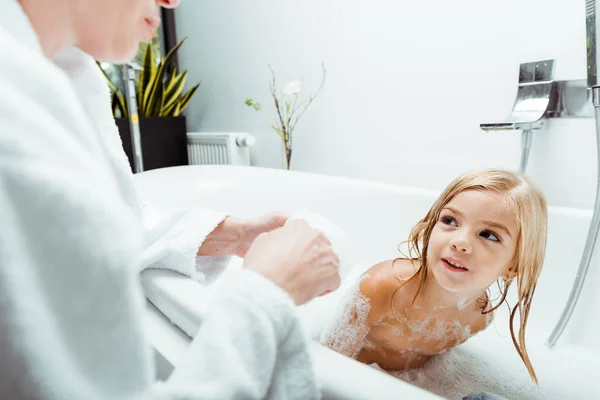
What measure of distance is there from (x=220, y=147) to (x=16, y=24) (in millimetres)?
2028

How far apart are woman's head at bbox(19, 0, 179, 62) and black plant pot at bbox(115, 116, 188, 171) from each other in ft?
5.85

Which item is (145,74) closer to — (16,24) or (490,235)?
(490,235)

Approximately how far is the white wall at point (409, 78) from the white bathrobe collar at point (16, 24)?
1299 millimetres

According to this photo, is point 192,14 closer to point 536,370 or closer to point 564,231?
point 564,231

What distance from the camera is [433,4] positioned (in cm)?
150

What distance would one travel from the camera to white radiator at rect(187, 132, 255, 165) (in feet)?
7.41

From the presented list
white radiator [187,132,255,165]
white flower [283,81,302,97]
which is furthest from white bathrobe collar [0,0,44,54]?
white radiator [187,132,255,165]

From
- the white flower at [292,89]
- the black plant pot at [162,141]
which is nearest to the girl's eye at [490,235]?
the white flower at [292,89]

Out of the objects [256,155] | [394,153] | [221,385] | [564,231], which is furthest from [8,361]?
[256,155]

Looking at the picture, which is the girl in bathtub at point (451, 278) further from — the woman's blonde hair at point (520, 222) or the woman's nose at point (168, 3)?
the woman's nose at point (168, 3)

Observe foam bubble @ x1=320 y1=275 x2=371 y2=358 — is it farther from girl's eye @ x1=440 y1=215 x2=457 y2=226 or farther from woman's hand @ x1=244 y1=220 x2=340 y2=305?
woman's hand @ x1=244 y1=220 x2=340 y2=305

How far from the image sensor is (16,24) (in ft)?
1.18

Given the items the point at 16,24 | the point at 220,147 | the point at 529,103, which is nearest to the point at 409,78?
the point at 529,103

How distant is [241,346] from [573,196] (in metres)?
1.22
